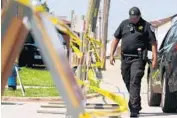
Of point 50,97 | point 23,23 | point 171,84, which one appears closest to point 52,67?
point 23,23

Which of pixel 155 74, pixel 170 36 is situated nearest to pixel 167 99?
pixel 155 74

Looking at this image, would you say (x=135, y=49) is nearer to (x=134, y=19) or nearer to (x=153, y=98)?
(x=134, y=19)

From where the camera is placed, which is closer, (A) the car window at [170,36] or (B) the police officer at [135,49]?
(B) the police officer at [135,49]

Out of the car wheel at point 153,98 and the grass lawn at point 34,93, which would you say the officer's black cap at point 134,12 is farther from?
the grass lawn at point 34,93

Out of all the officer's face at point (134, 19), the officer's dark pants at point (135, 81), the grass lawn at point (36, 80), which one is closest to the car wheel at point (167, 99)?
the officer's dark pants at point (135, 81)

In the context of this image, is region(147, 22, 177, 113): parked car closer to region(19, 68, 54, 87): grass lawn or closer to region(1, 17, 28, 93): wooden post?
region(19, 68, 54, 87): grass lawn

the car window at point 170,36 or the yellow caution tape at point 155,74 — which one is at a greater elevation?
the car window at point 170,36

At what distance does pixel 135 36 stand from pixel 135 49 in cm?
21

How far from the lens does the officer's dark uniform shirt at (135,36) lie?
27.7 ft

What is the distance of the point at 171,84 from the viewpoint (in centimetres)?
802

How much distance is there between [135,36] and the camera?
8.46 meters

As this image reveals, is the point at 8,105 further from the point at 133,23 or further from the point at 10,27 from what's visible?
the point at 10,27

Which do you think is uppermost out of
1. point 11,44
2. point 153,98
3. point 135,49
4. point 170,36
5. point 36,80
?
point 11,44

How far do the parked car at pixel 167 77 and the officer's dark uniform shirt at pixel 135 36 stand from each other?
42cm
